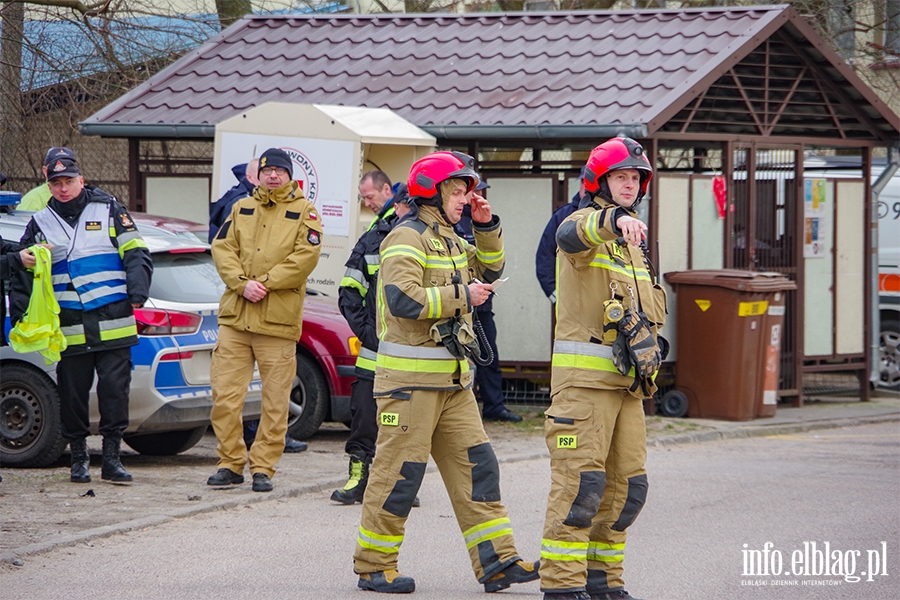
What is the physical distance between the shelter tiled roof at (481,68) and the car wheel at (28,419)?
14.1 ft

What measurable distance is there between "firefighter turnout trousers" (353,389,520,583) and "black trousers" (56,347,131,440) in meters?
2.82

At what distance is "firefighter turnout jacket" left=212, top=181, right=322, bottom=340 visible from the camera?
7664 mm

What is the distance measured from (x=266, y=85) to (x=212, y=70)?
2.66ft

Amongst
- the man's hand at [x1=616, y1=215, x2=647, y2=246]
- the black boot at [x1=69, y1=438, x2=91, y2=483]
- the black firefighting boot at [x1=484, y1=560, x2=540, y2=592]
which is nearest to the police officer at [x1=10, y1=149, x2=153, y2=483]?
the black boot at [x1=69, y1=438, x2=91, y2=483]

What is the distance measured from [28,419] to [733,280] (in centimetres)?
574

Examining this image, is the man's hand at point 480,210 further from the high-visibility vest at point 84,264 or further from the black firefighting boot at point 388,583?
the high-visibility vest at point 84,264

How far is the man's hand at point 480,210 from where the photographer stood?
5598mm

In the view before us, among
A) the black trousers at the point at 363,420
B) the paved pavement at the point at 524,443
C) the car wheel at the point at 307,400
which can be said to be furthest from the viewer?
the car wheel at the point at 307,400

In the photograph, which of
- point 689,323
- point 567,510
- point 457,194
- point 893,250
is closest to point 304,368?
point 689,323

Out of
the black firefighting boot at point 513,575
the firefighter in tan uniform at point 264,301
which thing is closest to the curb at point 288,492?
the firefighter in tan uniform at point 264,301

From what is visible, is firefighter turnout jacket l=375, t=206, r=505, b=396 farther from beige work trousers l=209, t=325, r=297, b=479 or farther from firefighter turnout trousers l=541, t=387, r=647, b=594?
beige work trousers l=209, t=325, r=297, b=479

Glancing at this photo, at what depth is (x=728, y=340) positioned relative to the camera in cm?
1106

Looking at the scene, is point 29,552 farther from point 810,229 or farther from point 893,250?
point 893,250

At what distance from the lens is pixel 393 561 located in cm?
565
